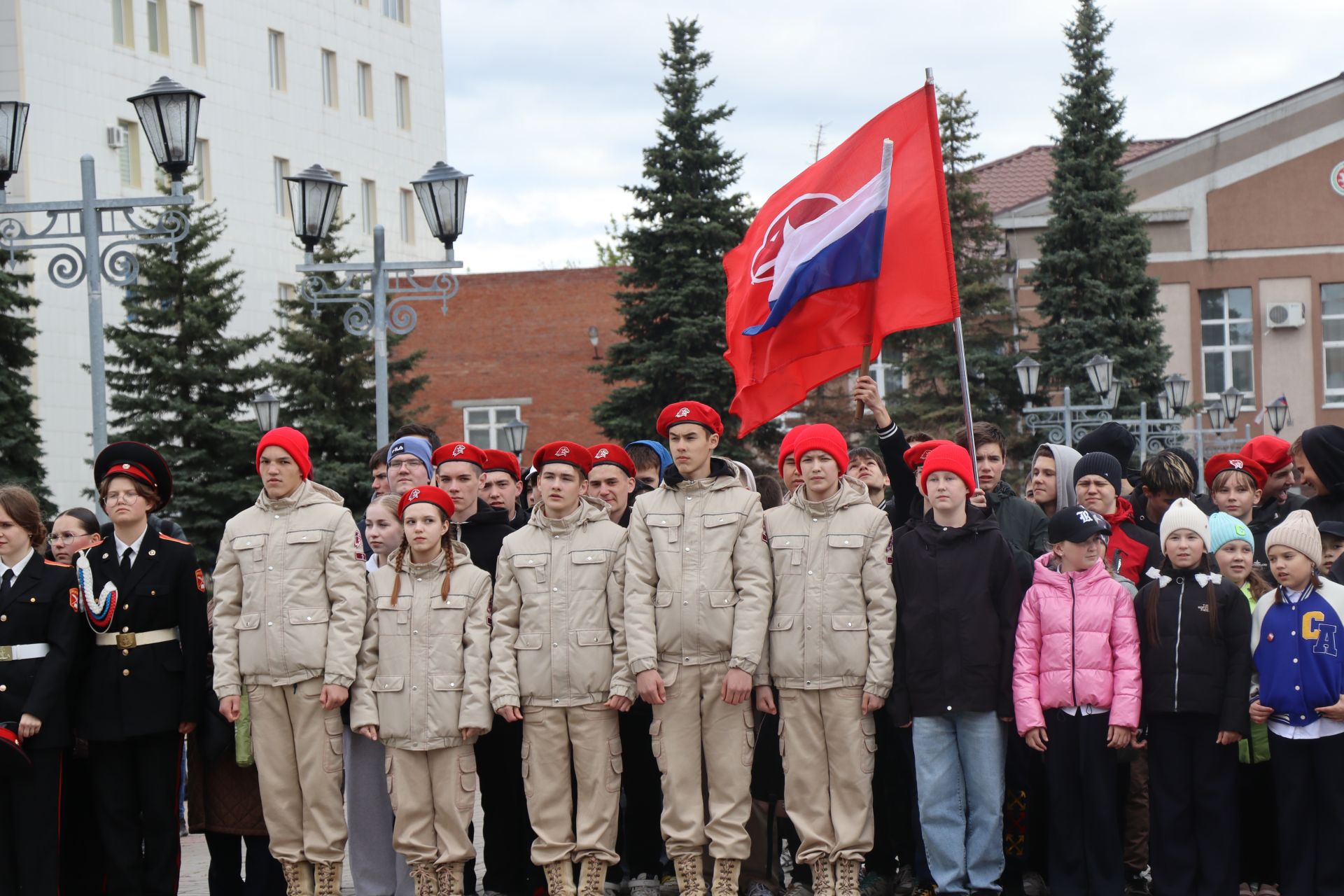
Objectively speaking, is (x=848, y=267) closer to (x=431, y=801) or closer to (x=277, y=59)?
(x=431, y=801)

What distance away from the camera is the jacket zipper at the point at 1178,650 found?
21.9 feet

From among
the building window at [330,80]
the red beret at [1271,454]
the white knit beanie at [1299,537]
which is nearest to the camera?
the white knit beanie at [1299,537]

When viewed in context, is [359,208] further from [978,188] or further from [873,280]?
[873,280]

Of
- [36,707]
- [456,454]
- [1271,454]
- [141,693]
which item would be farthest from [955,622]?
[36,707]

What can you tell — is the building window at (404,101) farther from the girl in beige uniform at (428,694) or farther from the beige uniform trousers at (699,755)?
the beige uniform trousers at (699,755)

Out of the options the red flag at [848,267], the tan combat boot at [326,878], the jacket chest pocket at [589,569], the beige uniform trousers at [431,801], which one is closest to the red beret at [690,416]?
the red flag at [848,267]

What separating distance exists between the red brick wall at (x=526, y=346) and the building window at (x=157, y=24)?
9802 mm

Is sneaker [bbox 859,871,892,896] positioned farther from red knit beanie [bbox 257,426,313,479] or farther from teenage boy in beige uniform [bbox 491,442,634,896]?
red knit beanie [bbox 257,426,313,479]

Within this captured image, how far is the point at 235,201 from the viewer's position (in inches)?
1607

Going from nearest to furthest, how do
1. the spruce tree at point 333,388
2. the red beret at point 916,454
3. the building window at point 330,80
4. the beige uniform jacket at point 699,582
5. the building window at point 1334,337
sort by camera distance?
the beige uniform jacket at point 699,582, the red beret at point 916,454, the spruce tree at point 333,388, the building window at point 1334,337, the building window at point 330,80

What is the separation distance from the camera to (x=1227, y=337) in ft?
131

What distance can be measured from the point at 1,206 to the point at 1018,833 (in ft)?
26.0

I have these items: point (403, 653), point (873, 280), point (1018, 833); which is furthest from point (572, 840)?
point (873, 280)

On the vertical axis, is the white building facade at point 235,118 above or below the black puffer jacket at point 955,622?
above
